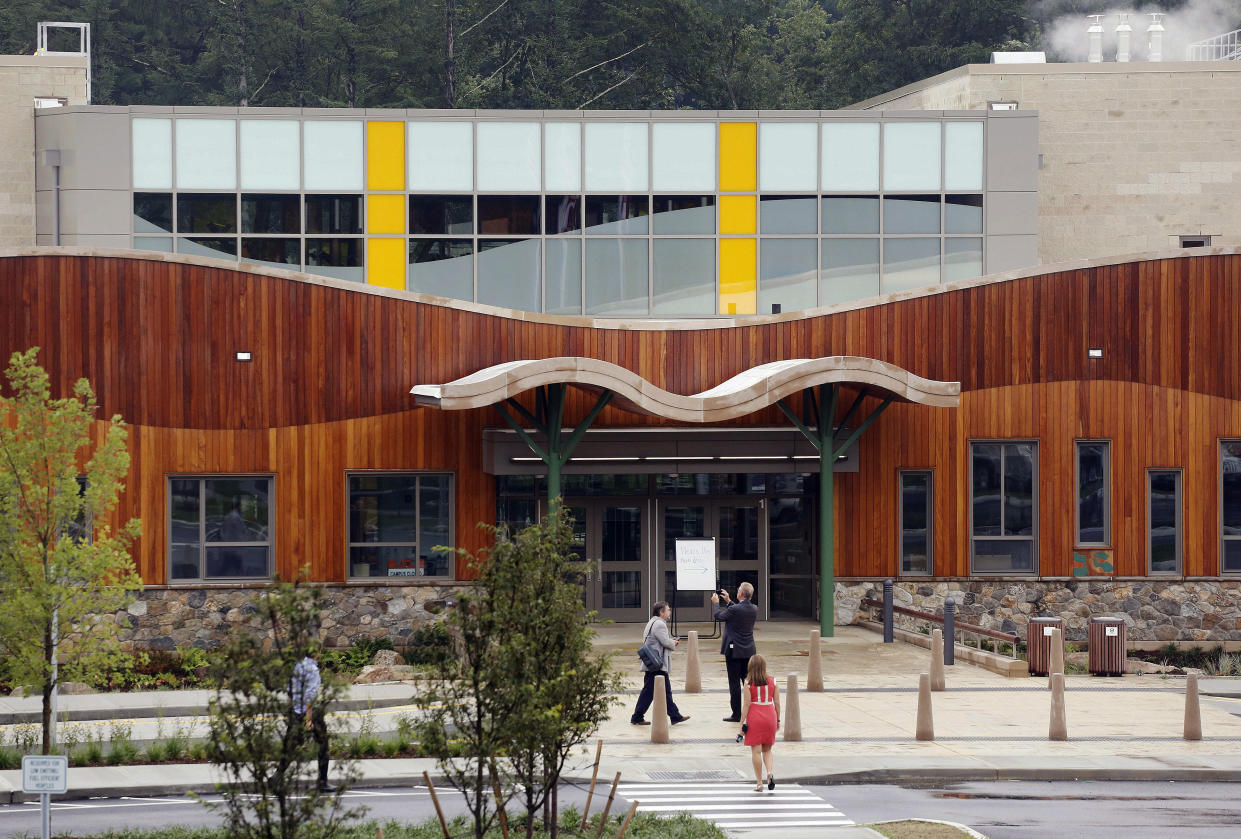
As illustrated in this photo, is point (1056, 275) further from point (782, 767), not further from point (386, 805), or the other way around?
point (386, 805)

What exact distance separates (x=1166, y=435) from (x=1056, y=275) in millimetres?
3858

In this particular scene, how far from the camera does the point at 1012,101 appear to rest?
45094 millimetres

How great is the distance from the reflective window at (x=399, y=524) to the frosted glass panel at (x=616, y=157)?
37.2ft

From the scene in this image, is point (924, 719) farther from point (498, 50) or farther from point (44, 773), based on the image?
point (498, 50)

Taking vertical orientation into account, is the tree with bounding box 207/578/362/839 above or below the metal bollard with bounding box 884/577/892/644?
above

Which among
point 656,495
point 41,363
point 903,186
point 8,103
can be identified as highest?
point 8,103

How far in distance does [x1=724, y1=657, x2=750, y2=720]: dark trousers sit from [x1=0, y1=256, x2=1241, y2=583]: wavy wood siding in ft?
32.1

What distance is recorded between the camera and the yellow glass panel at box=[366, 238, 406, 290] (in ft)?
128

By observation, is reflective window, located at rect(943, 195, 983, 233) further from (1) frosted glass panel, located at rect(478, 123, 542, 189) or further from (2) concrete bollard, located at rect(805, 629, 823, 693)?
(2) concrete bollard, located at rect(805, 629, 823, 693)

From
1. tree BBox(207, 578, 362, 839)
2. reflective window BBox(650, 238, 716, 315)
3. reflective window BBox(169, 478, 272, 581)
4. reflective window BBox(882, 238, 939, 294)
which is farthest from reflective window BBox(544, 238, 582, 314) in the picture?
tree BBox(207, 578, 362, 839)

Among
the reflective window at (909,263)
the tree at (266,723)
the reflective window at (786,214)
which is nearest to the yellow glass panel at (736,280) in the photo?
the reflective window at (786,214)

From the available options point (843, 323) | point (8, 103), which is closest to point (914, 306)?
point (843, 323)

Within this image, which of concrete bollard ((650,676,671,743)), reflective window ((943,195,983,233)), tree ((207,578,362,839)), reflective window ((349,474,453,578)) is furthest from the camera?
reflective window ((943,195,983,233))

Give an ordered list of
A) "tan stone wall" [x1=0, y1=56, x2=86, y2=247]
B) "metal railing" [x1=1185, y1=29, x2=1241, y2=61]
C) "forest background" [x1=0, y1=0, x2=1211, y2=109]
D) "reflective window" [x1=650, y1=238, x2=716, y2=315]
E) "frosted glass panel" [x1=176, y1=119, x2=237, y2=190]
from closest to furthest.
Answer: "frosted glass panel" [x1=176, y1=119, x2=237, y2=190] → "reflective window" [x1=650, y1=238, x2=716, y2=315] → "tan stone wall" [x1=0, y1=56, x2=86, y2=247] → "metal railing" [x1=1185, y1=29, x2=1241, y2=61] → "forest background" [x1=0, y1=0, x2=1211, y2=109]
